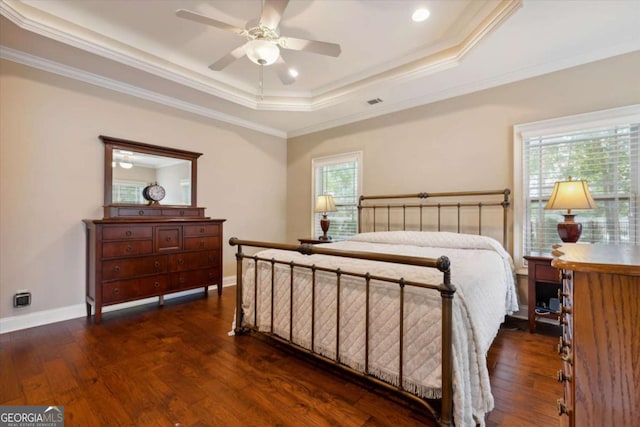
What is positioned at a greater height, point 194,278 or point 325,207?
point 325,207

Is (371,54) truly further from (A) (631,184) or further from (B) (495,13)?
(A) (631,184)

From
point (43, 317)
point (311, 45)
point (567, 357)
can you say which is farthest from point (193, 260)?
point (567, 357)

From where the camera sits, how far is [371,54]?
309cm

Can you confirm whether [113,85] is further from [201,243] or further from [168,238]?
[201,243]

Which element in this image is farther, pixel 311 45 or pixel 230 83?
pixel 230 83

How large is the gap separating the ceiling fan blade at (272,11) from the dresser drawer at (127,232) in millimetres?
2421

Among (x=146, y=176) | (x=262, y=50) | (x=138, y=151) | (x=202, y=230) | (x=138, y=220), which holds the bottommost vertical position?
(x=202, y=230)

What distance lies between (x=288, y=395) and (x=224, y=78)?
11.7 ft

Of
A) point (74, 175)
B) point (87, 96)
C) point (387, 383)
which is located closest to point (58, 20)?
point (87, 96)

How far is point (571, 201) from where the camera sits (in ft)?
7.72

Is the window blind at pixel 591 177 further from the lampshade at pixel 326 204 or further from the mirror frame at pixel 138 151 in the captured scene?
the mirror frame at pixel 138 151

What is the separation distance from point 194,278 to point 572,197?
3.99 meters

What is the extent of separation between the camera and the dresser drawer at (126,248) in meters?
2.85

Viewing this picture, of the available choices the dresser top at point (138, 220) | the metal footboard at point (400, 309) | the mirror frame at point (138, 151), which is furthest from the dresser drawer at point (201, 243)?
the metal footboard at point (400, 309)
